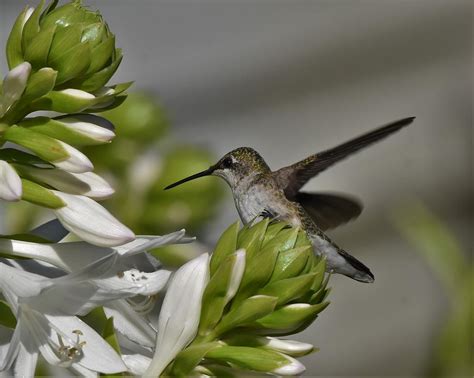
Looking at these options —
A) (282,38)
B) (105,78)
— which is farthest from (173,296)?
(282,38)

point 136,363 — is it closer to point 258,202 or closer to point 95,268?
point 95,268

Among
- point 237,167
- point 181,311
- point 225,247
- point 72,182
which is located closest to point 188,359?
point 181,311

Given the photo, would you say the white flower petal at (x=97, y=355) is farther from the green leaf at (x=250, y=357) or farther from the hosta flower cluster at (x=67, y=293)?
the green leaf at (x=250, y=357)

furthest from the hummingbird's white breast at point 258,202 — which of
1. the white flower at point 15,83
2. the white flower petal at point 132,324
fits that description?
the white flower at point 15,83

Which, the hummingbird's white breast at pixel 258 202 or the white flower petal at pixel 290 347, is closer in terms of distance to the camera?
the white flower petal at pixel 290 347

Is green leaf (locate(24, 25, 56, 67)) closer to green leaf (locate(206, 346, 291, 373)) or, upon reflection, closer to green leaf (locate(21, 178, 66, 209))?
green leaf (locate(21, 178, 66, 209))
